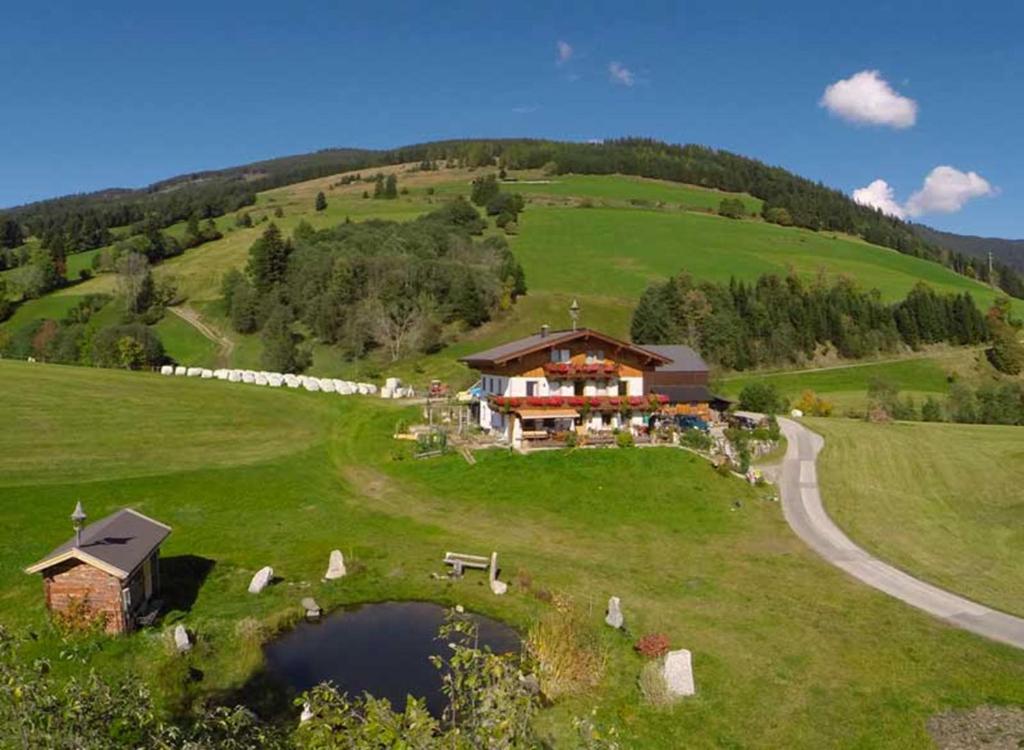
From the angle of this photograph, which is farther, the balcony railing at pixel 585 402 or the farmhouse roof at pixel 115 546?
the balcony railing at pixel 585 402

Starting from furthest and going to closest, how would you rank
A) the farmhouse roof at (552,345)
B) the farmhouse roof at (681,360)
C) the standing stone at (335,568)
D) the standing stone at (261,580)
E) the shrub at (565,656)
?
1. the farmhouse roof at (681,360)
2. the farmhouse roof at (552,345)
3. the standing stone at (335,568)
4. the standing stone at (261,580)
5. the shrub at (565,656)

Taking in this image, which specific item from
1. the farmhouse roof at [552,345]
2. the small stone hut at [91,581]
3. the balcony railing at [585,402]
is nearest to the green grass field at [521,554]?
the small stone hut at [91,581]

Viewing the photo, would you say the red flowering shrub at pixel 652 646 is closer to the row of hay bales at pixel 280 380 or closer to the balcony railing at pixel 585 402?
the balcony railing at pixel 585 402

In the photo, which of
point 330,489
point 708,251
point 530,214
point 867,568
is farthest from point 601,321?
point 867,568

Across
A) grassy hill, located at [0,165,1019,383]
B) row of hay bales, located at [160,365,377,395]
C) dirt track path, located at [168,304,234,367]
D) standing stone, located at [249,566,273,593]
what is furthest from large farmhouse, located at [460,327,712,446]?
dirt track path, located at [168,304,234,367]

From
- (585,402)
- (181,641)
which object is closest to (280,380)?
(585,402)

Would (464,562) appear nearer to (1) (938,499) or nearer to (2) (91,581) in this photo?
(2) (91,581)
